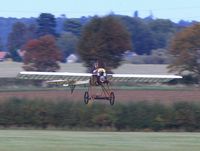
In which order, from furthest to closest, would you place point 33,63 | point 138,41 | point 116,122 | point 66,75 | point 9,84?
point 138,41, point 33,63, point 9,84, point 66,75, point 116,122

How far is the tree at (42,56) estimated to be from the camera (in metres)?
83.3

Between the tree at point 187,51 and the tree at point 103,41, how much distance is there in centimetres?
531

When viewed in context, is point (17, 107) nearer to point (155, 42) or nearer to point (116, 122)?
point (116, 122)

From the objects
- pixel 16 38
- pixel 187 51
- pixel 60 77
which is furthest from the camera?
pixel 16 38

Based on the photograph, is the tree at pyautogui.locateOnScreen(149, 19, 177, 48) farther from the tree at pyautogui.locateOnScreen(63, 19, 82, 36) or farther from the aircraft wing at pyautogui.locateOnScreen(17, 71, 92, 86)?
the aircraft wing at pyautogui.locateOnScreen(17, 71, 92, 86)

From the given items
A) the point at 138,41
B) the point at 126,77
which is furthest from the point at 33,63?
the point at 138,41

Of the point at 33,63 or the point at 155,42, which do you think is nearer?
the point at 33,63

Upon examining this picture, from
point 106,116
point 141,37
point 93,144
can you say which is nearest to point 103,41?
point 106,116

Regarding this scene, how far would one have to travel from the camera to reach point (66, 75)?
55125 millimetres

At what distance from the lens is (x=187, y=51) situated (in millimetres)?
75500

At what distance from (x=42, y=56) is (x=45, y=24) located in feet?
220

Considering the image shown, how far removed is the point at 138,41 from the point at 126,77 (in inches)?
3551

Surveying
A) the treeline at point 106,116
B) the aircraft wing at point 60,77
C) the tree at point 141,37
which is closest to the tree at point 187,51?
the aircraft wing at point 60,77

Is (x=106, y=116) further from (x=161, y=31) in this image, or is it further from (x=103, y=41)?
(x=161, y=31)
